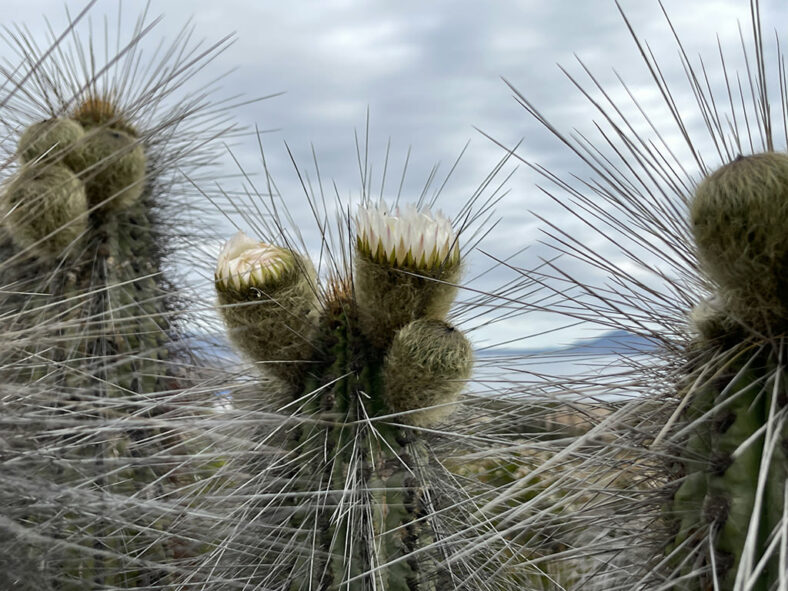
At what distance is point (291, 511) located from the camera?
1.14 meters

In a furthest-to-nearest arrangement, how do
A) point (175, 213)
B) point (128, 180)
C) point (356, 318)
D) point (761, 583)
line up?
1. point (175, 213)
2. point (128, 180)
3. point (356, 318)
4. point (761, 583)

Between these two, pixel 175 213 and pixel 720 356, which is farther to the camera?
pixel 175 213

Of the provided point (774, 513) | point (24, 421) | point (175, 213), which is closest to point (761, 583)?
point (774, 513)

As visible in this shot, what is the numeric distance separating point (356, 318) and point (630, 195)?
437 millimetres

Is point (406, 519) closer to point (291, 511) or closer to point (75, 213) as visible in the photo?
point (291, 511)

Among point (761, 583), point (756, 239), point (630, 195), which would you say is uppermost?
point (630, 195)

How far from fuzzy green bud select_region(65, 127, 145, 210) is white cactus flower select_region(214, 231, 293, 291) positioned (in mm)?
682

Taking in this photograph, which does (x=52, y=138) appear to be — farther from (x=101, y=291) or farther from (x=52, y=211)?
(x=101, y=291)

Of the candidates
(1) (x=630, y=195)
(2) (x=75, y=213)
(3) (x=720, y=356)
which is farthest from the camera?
(2) (x=75, y=213)

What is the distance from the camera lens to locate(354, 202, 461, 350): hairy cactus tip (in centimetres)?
106

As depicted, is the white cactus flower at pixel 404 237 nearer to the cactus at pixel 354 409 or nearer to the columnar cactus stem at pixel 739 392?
the cactus at pixel 354 409

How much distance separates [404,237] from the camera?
1052mm

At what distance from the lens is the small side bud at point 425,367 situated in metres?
1.03

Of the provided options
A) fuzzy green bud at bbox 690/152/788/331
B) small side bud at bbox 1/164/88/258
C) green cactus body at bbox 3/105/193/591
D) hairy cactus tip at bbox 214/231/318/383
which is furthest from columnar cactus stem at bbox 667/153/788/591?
small side bud at bbox 1/164/88/258
